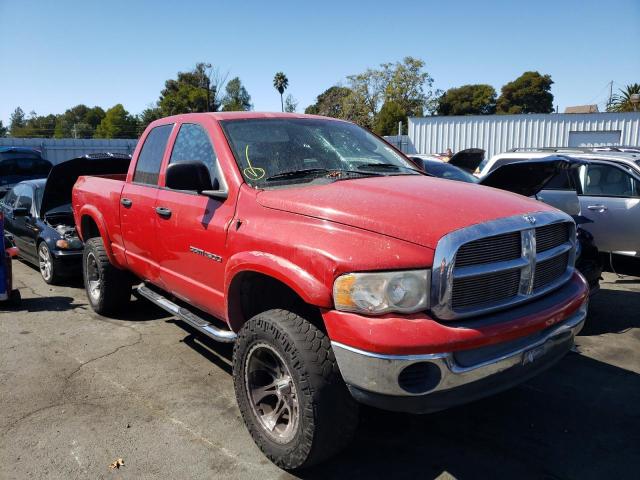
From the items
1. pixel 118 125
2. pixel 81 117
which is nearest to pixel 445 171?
pixel 118 125

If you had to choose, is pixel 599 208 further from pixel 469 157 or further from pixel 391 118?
pixel 391 118

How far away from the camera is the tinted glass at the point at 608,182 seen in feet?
23.7

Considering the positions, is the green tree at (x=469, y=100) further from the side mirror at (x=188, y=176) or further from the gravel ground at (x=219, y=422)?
the side mirror at (x=188, y=176)

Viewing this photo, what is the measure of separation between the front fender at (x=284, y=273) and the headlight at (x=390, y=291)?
0.54ft

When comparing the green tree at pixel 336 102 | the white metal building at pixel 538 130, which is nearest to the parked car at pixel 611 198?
the white metal building at pixel 538 130

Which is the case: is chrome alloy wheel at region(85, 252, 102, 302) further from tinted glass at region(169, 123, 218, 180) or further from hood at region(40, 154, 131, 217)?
tinted glass at region(169, 123, 218, 180)

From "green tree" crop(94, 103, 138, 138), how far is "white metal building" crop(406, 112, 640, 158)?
63.6m

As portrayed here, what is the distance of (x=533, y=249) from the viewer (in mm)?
2699

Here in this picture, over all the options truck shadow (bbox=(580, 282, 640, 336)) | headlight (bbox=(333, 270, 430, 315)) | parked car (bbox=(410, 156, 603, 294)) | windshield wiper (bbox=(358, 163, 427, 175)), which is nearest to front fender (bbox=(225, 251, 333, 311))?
headlight (bbox=(333, 270, 430, 315))

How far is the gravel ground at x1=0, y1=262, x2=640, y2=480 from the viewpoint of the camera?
290cm

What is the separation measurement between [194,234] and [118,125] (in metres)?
82.4

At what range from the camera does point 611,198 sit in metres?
7.18

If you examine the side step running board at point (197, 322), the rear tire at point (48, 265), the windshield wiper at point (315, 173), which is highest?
the windshield wiper at point (315, 173)

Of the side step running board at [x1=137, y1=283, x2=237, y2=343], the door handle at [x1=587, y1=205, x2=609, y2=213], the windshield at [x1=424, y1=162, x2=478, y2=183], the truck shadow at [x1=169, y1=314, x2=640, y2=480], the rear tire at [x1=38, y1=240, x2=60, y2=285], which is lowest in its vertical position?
the truck shadow at [x1=169, y1=314, x2=640, y2=480]
